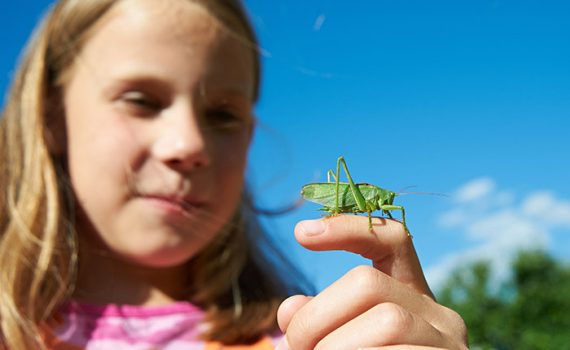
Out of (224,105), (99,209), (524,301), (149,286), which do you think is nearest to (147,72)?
(224,105)

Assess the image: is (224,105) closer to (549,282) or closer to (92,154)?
(92,154)

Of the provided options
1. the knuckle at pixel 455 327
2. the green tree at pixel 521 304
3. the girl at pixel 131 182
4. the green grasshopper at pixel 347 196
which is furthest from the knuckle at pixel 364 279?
the green tree at pixel 521 304

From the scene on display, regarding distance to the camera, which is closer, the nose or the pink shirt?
the nose

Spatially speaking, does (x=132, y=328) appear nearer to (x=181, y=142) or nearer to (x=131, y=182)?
(x=131, y=182)

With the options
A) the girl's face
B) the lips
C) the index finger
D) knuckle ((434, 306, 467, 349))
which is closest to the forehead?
the girl's face

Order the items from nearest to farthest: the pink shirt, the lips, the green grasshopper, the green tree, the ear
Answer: the green grasshopper, the lips, the pink shirt, the ear, the green tree

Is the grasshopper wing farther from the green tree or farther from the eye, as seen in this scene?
the green tree

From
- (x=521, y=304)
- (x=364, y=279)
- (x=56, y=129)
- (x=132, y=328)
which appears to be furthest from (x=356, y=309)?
(x=521, y=304)
